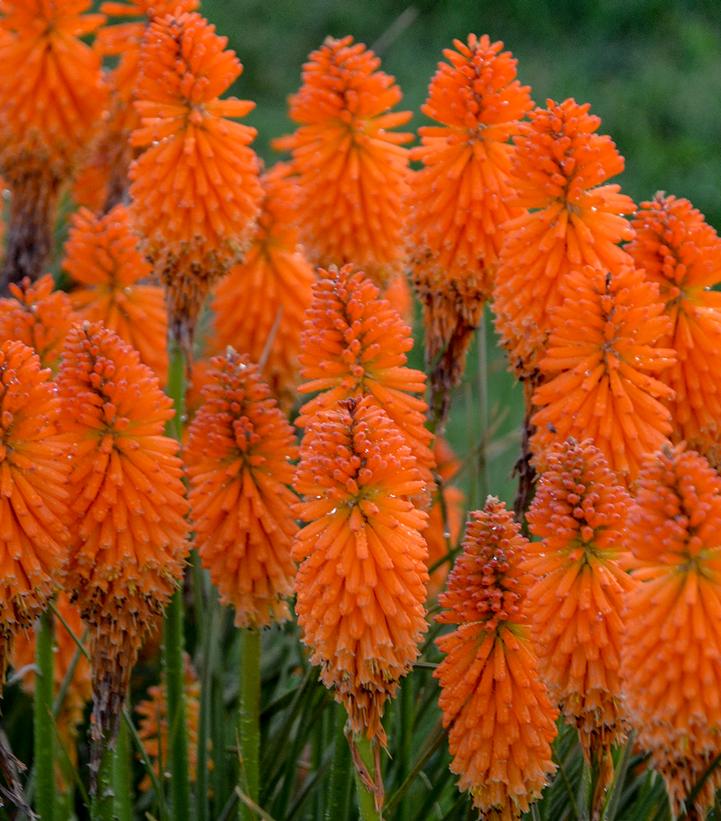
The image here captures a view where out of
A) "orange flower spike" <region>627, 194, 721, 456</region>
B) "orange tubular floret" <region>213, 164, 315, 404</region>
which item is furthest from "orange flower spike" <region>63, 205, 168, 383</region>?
"orange flower spike" <region>627, 194, 721, 456</region>

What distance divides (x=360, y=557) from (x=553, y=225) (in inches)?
35.5

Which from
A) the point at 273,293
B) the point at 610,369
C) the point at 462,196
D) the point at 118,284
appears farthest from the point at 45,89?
the point at 610,369

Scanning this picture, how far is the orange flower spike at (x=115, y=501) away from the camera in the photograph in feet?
8.21

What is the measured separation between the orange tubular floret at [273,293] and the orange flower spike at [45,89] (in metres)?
0.55

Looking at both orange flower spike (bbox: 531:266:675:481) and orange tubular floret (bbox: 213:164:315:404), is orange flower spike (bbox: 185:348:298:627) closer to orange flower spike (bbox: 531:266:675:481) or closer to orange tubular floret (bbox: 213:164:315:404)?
orange flower spike (bbox: 531:266:675:481)

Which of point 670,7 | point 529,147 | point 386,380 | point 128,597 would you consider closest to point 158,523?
point 128,597

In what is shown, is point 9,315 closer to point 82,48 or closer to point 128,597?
point 128,597

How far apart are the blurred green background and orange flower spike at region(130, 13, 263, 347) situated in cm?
569

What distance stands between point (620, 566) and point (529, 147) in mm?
968

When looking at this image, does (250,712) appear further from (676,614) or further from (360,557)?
(676,614)

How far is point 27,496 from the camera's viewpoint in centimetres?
238

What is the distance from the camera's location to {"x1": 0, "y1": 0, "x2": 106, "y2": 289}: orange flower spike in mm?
3750

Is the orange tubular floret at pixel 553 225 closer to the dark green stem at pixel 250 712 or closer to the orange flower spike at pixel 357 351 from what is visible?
the orange flower spike at pixel 357 351

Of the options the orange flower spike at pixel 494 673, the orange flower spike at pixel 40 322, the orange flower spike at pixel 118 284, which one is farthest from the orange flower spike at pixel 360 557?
the orange flower spike at pixel 118 284
